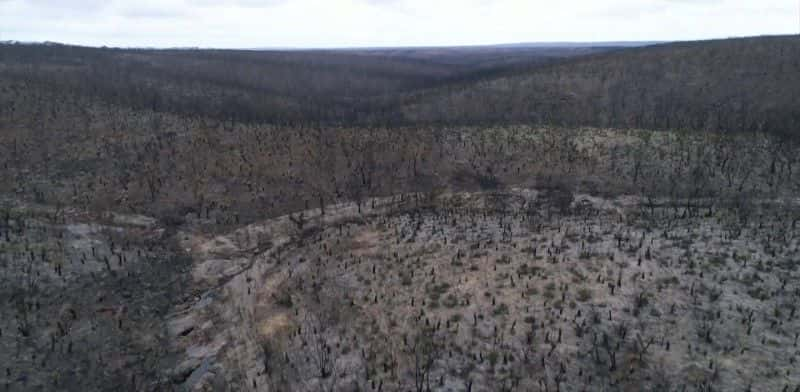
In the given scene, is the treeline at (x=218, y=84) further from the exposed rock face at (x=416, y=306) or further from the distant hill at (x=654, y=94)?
the exposed rock face at (x=416, y=306)

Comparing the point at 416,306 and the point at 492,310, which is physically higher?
the point at 492,310

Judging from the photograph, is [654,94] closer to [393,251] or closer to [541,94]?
[541,94]

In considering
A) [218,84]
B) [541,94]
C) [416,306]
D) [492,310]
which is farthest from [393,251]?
[218,84]

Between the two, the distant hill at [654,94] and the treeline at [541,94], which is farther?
the treeline at [541,94]

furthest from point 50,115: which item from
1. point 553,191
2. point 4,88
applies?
point 553,191

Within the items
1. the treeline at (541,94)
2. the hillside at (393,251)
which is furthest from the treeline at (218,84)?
the hillside at (393,251)

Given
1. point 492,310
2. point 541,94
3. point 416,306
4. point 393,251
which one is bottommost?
point 416,306

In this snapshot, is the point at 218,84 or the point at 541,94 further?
the point at 218,84

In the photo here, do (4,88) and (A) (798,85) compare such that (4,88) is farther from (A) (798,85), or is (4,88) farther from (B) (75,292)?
(A) (798,85)
